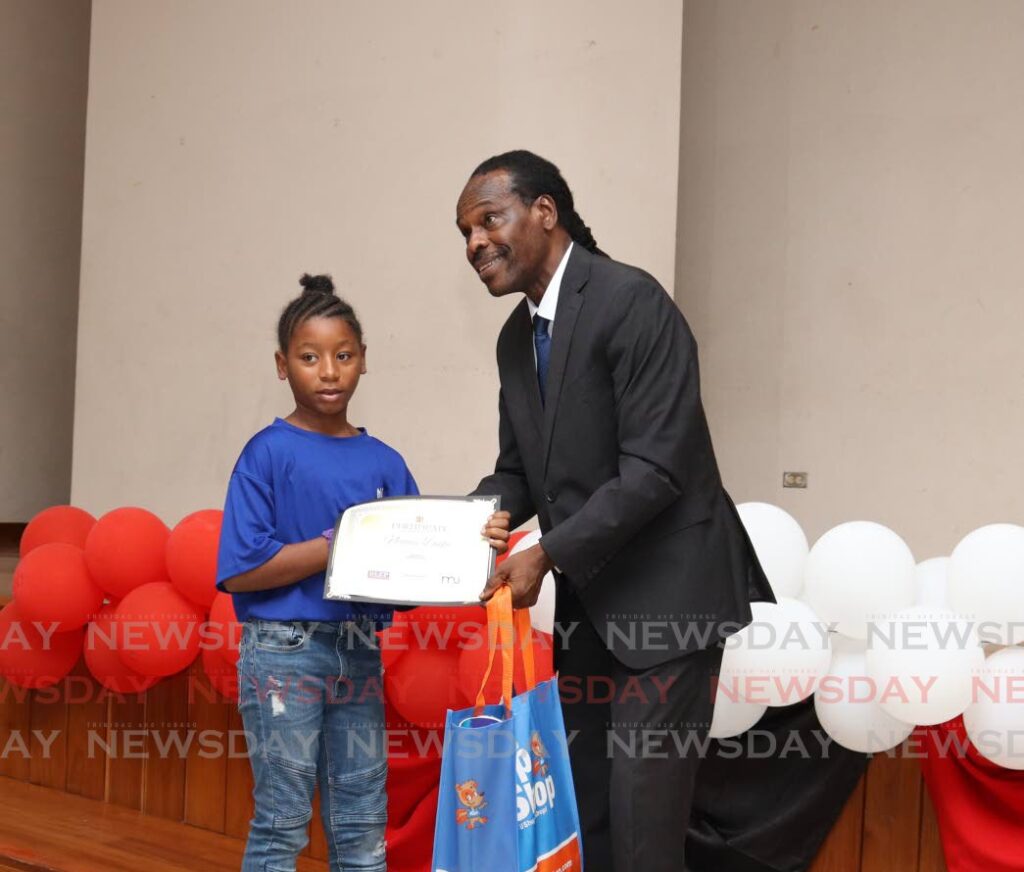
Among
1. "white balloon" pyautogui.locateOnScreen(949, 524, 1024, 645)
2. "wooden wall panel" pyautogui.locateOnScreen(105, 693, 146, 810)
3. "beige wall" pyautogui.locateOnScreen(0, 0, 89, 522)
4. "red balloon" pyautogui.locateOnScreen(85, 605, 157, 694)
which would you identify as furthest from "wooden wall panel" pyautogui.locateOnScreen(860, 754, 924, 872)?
"beige wall" pyautogui.locateOnScreen(0, 0, 89, 522)

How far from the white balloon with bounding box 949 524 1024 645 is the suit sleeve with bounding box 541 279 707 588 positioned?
86 cm

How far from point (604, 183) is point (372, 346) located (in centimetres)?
98

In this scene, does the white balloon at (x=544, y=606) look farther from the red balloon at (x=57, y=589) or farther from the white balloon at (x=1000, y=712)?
the red balloon at (x=57, y=589)

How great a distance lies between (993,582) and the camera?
85.9 inches

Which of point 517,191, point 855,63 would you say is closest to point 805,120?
point 855,63

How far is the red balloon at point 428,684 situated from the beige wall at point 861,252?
7.87 feet

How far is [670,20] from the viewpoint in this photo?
3.73m

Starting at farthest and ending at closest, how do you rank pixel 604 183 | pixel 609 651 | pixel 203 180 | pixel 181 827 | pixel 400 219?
pixel 203 180 → pixel 400 219 → pixel 604 183 → pixel 181 827 → pixel 609 651

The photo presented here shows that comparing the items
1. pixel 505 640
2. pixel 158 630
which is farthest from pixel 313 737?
pixel 158 630

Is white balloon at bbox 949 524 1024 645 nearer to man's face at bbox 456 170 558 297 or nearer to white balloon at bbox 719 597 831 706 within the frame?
white balloon at bbox 719 597 831 706

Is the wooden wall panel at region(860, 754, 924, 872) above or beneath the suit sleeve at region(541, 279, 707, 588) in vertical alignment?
beneath

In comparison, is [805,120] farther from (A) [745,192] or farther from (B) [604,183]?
(B) [604,183]

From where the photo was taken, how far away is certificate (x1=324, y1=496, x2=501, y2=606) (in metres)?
Result: 1.73

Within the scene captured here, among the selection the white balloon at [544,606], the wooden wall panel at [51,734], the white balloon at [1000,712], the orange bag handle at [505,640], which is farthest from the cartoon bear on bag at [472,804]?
the wooden wall panel at [51,734]
